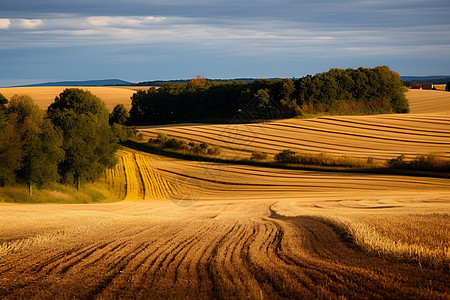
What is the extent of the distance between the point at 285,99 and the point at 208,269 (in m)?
67.9

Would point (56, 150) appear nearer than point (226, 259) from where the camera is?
No

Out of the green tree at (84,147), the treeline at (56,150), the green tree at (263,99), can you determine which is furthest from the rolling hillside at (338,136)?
the treeline at (56,150)

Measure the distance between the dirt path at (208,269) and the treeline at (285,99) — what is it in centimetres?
5887

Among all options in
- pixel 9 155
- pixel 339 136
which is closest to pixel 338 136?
pixel 339 136

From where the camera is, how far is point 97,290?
5.97 metres

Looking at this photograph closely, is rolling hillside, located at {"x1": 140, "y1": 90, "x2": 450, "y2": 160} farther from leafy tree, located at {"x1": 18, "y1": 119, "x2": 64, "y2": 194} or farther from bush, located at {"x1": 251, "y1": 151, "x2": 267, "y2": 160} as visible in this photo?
leafy tree, located at {"x1": 18, "y1": 119, "x2": 64, "y2": 194}

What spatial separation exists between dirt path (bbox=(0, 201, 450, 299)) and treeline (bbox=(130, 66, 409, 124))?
58.9 metres

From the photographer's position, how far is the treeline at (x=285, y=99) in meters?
72.8

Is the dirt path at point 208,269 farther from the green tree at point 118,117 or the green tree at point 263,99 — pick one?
the green tree at point 118,117

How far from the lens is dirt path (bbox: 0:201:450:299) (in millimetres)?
5602

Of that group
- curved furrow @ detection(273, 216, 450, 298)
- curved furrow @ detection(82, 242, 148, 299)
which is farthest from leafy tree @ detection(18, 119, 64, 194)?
curved furrow @ detection(273, 216, 450, 298)

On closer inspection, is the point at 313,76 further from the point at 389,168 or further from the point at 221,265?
the point at 221,265

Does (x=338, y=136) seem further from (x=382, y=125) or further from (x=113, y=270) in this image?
(x=113, y=270)

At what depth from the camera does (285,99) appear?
240ft
